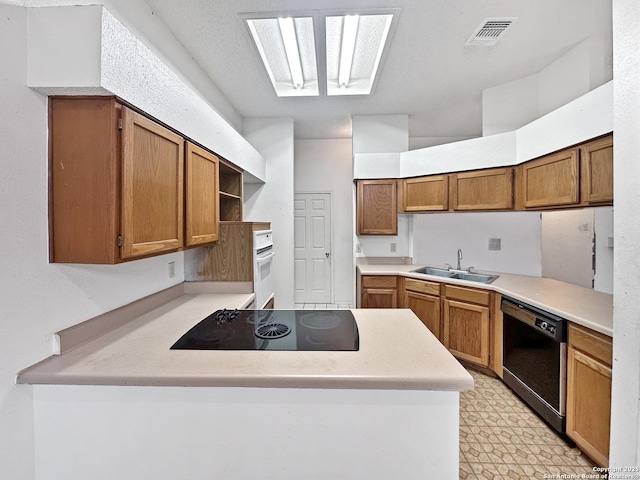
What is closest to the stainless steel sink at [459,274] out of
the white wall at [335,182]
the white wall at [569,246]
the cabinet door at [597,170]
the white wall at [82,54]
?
the white wall at [569,246]

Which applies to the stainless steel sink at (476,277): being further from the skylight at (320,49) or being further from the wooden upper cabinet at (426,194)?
the skylight at (320,49)

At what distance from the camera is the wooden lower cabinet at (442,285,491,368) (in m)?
2.54

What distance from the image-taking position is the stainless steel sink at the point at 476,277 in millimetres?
2831

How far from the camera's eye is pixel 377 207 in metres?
3.50

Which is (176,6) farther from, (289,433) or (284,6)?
(289,433)

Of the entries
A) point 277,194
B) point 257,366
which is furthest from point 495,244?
point 257,366

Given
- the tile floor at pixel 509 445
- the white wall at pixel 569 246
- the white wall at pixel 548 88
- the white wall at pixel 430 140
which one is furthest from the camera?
the white wall at pixel 430 140

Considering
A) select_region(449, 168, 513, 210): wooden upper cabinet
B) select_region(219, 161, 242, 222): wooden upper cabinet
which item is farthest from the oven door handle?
select_region(449, 168, 513, 210): wooden upper cabinet

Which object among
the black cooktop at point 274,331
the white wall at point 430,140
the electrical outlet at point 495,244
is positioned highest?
the white wall at point 430,140

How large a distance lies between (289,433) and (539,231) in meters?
3.33

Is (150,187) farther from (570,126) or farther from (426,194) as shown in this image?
(426,194)

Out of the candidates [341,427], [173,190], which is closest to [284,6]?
[173,190]

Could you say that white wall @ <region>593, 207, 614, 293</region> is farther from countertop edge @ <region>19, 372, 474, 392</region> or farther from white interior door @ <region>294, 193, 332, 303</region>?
white interior door @ <region>294, 193, 332, 303</region>

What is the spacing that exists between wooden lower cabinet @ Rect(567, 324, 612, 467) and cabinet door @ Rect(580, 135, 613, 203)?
0.86 meters
